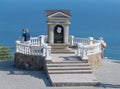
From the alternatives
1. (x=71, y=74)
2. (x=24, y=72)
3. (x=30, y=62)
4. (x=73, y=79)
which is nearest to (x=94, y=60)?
(x=71, y=74)

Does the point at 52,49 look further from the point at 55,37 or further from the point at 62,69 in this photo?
the point at 62,69

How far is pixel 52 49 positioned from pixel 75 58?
204 centimetres

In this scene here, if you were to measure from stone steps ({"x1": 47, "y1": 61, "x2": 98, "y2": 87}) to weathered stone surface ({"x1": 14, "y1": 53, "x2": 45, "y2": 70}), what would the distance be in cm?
119

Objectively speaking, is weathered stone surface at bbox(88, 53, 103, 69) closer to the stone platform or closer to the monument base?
the stone platform

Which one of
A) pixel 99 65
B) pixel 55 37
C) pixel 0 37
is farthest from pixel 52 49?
pixel 0 37

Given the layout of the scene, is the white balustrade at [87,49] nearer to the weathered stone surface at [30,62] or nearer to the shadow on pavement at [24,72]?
the weathered stone surface at [30,62]

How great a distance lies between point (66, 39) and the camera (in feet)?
89.2

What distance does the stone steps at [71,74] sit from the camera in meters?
21.5

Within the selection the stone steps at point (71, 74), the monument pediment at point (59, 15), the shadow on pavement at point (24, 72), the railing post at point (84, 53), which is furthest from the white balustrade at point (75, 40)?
the stone steps at point (71, 74)

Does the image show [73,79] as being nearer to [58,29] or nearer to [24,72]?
[24,72]

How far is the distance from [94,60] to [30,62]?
3032 mm

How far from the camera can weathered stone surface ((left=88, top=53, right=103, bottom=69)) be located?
1000 inches

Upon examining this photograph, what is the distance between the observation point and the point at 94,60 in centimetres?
2572

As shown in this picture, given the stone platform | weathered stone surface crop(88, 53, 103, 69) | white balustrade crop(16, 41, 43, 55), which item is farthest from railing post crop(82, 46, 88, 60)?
white balustrade crop(16, 41, 43, 55)
